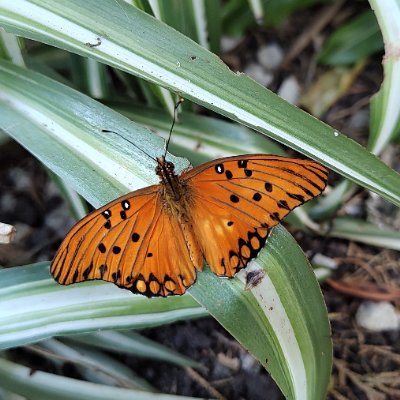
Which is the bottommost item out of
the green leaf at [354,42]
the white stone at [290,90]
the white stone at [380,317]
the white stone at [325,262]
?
the white stone at [380,317]

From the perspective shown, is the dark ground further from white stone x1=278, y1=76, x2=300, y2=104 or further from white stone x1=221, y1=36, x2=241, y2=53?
white stone x1=221, y1=36, x2=241, y2=53

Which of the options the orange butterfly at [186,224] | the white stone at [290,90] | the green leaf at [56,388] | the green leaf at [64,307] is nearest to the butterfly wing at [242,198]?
the orange butterfly at [186,224]

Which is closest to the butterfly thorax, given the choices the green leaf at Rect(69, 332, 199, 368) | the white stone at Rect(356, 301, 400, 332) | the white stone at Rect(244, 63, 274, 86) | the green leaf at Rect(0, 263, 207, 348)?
the green leaf at Rect(0, 263, 207, 348)

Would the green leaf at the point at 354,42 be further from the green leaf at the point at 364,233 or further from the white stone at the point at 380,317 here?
the white stone at the point at 380,317

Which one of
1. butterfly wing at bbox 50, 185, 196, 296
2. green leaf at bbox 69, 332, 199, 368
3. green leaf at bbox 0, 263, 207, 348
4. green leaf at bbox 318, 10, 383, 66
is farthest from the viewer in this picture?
green leaf at bbox 318, 10, 383, 66

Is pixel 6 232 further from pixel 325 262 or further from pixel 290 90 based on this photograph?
pixel 290 90
